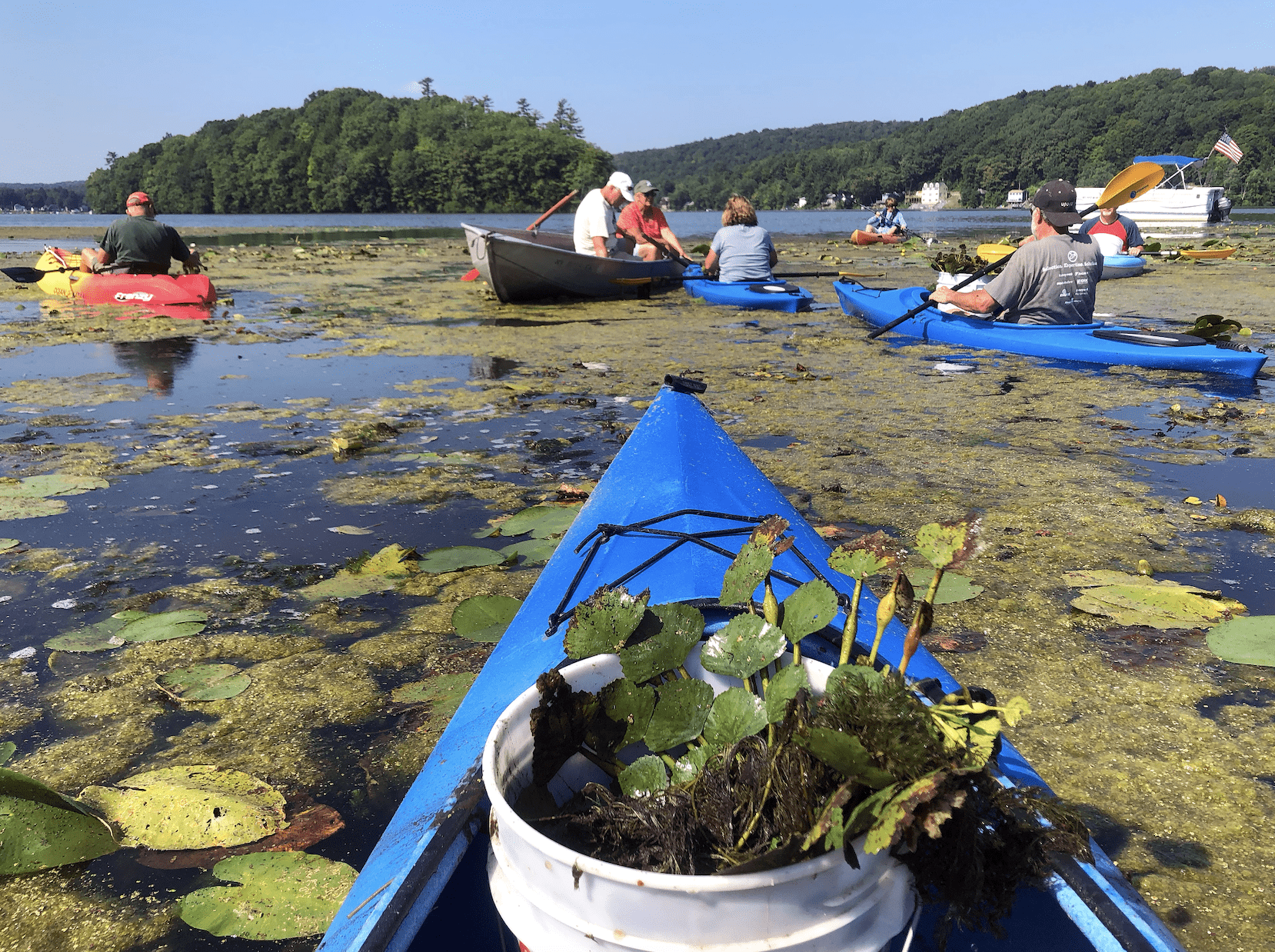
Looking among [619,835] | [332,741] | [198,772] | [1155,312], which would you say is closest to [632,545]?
[619,835]

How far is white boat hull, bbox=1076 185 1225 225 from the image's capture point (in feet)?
96.2

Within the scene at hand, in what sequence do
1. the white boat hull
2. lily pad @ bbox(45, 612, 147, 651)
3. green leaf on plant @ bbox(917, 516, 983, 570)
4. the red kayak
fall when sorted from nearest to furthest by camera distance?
green leaf on plant @ bbox(917, 516, 983, 570)
lily pad @ bbox(45, 612, 147, 651)
the red kayak
the white boat hull

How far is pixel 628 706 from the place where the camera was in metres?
1.12

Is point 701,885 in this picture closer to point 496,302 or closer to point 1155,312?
point 1155,312

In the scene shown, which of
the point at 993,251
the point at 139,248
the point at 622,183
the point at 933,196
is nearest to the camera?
the point at 139,248

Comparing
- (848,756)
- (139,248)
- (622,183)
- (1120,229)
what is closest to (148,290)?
(139,248)

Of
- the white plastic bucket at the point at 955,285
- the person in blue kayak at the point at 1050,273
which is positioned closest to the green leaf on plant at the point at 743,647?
the person in blue kayak at the point at 1050,273

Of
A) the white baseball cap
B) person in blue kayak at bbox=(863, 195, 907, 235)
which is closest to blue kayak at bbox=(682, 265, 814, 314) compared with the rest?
the white baseball cap

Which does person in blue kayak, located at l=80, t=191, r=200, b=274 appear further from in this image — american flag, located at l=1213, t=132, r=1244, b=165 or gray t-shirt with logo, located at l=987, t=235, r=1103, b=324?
american flag, located at l=1213, t=132, r=1244, b=165

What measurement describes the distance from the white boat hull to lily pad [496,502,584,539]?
3287cm

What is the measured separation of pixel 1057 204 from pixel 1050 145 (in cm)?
10032

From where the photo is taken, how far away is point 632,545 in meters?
1.83

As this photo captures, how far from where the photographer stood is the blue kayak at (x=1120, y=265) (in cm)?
1231

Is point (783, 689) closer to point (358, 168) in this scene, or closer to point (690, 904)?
point (690, 904)
